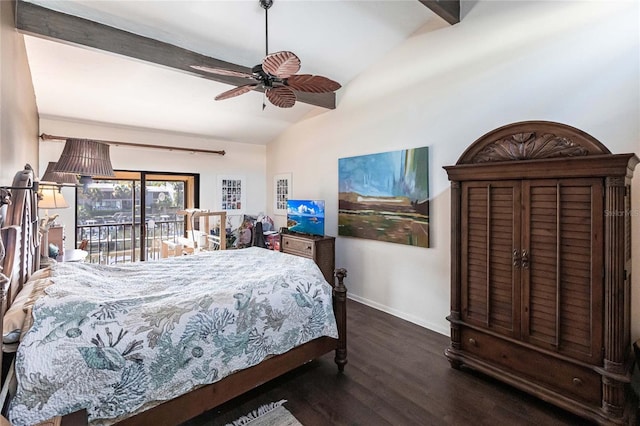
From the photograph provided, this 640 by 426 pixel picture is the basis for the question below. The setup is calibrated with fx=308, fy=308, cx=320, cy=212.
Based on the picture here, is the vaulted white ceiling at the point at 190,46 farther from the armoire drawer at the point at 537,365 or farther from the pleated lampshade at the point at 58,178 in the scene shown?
the armoire drawer at the point at 537,365

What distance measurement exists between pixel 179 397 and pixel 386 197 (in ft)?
9.45

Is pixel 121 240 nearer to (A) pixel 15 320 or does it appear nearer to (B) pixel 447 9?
(A) pixel 15 320

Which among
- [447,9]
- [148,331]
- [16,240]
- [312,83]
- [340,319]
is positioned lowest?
[340,319]

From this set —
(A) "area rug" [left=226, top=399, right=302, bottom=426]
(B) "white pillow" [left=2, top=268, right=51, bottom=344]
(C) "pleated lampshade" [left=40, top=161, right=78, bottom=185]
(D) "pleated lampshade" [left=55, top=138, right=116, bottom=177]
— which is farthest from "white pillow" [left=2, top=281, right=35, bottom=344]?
(C) "pleated lampshade" [left=40, top=161, right=78, bottom=185]

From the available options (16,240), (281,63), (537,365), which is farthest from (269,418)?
(281,63)

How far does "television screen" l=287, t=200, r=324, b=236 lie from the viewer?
4.40 m

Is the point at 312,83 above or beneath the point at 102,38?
beneath

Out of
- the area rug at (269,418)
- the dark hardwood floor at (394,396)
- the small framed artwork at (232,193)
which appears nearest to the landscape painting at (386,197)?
the dark hardwood floor at (394,396)

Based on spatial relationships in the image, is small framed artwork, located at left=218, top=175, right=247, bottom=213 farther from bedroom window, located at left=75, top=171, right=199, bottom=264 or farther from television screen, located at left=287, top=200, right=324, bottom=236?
television screen, located at left=287, top=200, right=324, bottom=236

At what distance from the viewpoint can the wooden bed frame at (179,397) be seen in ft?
5.13

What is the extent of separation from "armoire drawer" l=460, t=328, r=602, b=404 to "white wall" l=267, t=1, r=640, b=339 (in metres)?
0.63

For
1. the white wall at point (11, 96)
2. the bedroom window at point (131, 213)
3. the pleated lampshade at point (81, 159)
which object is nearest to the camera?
the white wall at point (11, 96)

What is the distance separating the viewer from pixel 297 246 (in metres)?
4.41

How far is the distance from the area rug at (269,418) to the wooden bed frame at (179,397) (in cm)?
17
